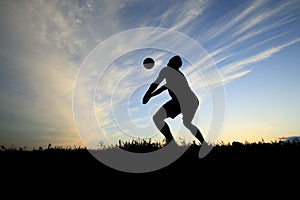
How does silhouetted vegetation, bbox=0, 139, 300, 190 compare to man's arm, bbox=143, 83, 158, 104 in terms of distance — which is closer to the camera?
silhouetted vegetation, bbox=0, 139, 300, 190

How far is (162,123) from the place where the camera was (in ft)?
23.9

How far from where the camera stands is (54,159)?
5656 mm

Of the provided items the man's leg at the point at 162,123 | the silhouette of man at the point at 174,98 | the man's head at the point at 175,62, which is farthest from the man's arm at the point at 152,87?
the man's leg at the point at 162,123

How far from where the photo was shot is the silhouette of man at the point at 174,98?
711 centimetres

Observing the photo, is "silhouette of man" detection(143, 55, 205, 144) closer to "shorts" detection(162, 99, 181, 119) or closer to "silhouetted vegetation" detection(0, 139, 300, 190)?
"shorts" detection(162, 99, 181, 119)

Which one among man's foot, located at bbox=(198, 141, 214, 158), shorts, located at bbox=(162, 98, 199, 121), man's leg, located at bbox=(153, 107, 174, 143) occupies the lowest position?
man's foot, located at bbox=(198, 141, 214, 158)

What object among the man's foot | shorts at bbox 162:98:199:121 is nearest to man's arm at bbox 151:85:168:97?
shorts at bbox 162:98:199:121

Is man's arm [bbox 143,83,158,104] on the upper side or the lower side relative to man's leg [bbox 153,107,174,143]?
upper

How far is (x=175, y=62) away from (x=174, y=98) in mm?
1154

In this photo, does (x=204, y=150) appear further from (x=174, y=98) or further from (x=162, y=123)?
(x=174, y=98)

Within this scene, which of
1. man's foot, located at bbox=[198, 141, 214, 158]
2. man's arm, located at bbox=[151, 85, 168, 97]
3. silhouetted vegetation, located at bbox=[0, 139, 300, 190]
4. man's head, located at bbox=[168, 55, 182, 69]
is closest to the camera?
silhouetted vegetation, located at bbox=[0, 139, 300, 190]

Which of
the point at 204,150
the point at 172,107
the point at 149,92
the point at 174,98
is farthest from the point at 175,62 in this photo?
the point at 204,150

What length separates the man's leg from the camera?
7262mm

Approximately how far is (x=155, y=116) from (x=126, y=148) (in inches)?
54.4
